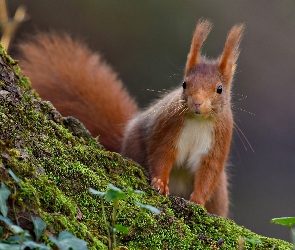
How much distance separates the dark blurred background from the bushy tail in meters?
2.01

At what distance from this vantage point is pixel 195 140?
2.74 m

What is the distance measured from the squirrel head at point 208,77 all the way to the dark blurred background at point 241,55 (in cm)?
271

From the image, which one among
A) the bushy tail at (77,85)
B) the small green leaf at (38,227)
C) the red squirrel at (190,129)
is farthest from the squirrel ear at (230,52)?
the small green leaf at (38,227)

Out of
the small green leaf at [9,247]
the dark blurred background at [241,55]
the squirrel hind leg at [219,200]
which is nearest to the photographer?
the small green leaf at [9,247]

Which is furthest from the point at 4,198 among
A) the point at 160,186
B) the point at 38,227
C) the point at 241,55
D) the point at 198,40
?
the point at 241,55

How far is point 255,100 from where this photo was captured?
6250mm

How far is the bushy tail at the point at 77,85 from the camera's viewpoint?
137 inches

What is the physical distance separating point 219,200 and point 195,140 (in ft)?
1.92

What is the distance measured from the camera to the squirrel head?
2.65 meters

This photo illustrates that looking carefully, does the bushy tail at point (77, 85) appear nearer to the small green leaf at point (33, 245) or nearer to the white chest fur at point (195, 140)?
the white chest fur at point (195, 140)

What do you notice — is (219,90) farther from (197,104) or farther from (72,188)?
(72,188)

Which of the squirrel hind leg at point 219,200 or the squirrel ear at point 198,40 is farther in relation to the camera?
the squirrel hind leg at point 219,200

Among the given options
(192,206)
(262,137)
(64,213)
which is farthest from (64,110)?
(262,137)

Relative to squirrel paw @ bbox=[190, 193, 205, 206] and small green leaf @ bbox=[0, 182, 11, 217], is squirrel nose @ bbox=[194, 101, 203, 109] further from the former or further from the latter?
small green leaf @ bbox=[0, 182, 11, 217]
